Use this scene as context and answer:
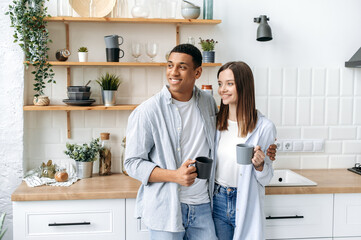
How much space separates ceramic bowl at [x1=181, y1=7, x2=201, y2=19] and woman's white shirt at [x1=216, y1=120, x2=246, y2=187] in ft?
3.32

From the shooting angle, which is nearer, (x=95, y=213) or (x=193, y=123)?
(x=193, y=123)

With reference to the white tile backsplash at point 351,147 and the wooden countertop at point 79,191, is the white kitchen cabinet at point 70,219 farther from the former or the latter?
the white tile backsplash at point 351,147

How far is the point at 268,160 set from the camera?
183 centimetres

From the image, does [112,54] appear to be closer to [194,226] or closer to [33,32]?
[33,32]

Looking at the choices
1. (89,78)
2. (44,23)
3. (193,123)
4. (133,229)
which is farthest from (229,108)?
(44,23)

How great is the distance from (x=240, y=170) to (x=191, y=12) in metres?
1.25

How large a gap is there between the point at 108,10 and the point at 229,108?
1.21 m

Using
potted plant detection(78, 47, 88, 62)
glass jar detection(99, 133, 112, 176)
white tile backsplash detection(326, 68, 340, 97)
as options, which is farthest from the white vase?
white tile backsplash detection(326, 68, 340, 97)

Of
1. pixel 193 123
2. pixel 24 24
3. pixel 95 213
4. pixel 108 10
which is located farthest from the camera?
pixel 108 10

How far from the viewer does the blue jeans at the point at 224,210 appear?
6.02 feet

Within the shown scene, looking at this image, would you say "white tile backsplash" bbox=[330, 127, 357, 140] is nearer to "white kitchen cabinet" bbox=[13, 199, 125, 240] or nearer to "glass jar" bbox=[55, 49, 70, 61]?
"white kitchen cabinet" bbox=[13, 199, 125, 240]

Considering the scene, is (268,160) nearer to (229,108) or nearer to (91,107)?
(229,108)

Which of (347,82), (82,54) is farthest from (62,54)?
(347,82)

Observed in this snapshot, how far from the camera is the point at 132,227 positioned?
84.0 inches
